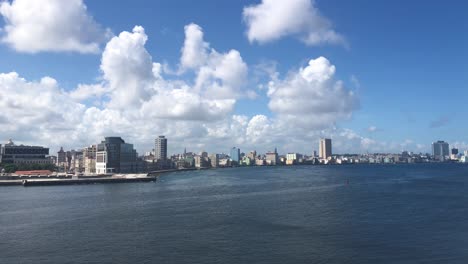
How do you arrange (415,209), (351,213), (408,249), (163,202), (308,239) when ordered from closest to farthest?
(408,249), (308,239), (351,213), (415,209), (163,202)

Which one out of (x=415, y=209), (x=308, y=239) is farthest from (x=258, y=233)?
(x=415, y=209)

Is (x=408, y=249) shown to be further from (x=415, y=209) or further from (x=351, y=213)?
(x=415, y=209)

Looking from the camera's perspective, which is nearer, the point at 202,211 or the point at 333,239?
the point at 333,239

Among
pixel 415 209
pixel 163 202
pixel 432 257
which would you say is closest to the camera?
pixel 432 257

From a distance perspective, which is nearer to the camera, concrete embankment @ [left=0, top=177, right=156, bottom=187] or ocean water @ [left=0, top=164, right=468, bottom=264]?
ocean water @ [left=0, top=164, right=468, bottom=264]

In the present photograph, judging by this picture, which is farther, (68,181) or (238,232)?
(68,181)

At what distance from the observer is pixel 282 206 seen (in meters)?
66.8

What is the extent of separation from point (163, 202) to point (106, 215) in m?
18.2

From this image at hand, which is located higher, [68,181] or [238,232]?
[68,181]

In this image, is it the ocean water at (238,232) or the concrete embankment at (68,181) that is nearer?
the ocean water at (238,232)

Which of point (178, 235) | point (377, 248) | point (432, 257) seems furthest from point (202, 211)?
point (432, 257)

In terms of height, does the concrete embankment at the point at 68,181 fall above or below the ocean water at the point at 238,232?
above

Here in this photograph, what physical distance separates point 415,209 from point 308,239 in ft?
98.0

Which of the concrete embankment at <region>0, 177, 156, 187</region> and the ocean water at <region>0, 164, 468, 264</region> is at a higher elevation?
the concrete embankment at <region>0, 177, 156, 187</region>
